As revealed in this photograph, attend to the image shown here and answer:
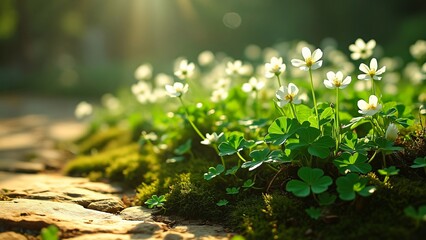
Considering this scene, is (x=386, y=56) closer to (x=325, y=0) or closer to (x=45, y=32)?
(x=325, y=0)

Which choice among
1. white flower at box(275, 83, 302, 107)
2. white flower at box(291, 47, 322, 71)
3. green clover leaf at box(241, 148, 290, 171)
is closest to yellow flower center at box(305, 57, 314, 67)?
white flower at box(291, 47, 322, 71)

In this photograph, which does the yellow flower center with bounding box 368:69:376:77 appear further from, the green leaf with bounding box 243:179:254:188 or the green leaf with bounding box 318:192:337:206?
the green leaf with bounding box 243:179:254:188

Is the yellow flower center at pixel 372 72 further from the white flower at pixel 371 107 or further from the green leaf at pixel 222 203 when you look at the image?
the green leaf at pixel 222 203

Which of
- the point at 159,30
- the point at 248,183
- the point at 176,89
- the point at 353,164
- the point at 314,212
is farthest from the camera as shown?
the point at 159,30

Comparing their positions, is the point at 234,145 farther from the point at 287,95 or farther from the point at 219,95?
the point at 219,95

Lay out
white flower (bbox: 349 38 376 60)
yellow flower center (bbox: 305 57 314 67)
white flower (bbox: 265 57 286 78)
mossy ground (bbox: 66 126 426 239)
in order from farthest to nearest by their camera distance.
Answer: white flower (bbox: 349 38 376 60) → white flower (bbox: 265 57 286 78) → yellow flower center (bbox: 305 57 314 67) → mossy ground (bbox: 66 126 426 239)

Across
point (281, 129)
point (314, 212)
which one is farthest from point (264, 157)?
point (314, 212)

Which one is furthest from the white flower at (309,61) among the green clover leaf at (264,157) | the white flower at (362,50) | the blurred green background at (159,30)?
the blurred green background at (159,30)
